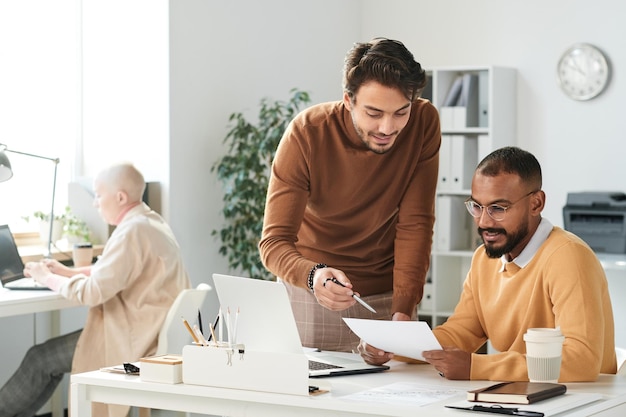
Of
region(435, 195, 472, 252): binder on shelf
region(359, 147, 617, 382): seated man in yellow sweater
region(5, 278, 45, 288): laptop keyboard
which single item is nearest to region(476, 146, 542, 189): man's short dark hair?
region(359, 147, 617, 382): seated man in yellow sweater

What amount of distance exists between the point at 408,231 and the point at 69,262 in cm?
257

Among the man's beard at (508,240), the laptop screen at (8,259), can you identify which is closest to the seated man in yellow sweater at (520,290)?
the man's beard at (508,240)

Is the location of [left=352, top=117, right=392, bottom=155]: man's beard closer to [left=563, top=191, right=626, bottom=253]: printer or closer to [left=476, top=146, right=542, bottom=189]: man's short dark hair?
[left=476, top=146, right=542, bottom=189]: man's short dark hair

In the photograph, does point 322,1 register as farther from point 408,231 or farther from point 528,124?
point 408,231

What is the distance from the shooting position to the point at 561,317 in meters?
2.25

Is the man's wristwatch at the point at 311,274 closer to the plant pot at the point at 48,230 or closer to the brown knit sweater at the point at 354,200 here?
the brown knit sweater at the point at 354,200

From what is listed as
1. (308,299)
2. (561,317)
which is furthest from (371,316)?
(561,317)

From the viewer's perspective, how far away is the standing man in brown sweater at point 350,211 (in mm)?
2564

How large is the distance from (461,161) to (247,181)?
4.26 ft

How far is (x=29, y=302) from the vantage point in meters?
3.98

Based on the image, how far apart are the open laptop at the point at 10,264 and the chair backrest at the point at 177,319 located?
0.79 meters

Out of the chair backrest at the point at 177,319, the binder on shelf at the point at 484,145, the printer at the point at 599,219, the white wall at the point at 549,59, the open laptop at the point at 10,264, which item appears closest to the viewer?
the chair backrest at the point at 177,319

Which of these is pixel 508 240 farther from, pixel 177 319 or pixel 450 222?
pixel 450 222

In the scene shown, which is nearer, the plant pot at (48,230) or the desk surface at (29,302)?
the desk surface at (29,302)
